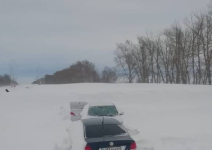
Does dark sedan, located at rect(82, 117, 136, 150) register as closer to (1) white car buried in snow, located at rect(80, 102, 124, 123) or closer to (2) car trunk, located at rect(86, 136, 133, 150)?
(2) car trunk, located at rect(86, 136, 133, 150)

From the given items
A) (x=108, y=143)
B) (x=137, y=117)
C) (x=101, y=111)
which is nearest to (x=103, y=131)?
(x=108, y=143)

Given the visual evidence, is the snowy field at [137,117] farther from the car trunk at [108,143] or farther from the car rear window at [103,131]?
the car trunk at [108,143]

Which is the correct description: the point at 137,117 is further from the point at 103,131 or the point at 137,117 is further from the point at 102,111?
the point at 103,131

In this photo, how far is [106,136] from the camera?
260 inches

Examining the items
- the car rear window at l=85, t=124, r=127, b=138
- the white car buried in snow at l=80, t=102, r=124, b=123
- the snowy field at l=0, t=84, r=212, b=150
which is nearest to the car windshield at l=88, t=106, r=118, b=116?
the white car buried in snow at l=80, t=102, r=124, b=123

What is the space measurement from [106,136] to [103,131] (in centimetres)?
27

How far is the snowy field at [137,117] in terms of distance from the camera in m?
9.31

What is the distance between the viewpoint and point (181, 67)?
5250cm

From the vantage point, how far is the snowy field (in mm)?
9312

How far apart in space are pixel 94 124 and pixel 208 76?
145 feet

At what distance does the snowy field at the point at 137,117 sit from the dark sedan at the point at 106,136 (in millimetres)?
1338

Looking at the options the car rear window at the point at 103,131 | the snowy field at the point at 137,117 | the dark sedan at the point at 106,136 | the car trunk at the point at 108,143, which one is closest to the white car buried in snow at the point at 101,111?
the snowy field at the point at 137,117

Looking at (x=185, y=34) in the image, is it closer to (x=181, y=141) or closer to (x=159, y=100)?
(x=159, y=100)

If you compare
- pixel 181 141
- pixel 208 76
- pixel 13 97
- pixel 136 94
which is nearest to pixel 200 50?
pixel 208 76
